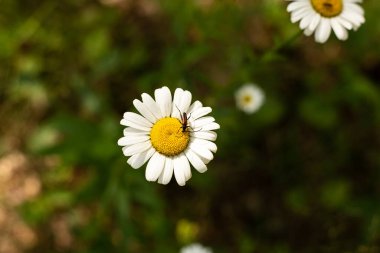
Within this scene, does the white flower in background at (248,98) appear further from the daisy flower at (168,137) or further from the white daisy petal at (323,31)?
the daisy flower at (168,137)

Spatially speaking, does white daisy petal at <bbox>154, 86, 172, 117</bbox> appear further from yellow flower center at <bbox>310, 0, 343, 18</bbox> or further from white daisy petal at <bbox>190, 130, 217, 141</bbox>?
yellow flower center at <bbox>310, 0, 343, 18</bbox>

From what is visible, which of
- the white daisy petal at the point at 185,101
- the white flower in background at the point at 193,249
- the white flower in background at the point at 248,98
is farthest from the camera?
the white flower in background at the point at 248,98

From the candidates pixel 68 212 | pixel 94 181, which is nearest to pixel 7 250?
pixel 68 212

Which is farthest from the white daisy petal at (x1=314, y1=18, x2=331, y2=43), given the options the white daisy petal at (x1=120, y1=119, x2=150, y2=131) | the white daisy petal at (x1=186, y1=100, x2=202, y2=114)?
the white daisy petal at (x1=120, y1=119, x2=150, y2=131)

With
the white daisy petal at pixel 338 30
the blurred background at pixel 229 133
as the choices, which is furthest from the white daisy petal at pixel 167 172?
the blurred background at pixel 229 133

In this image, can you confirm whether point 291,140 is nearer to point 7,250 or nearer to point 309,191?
point 309,191
